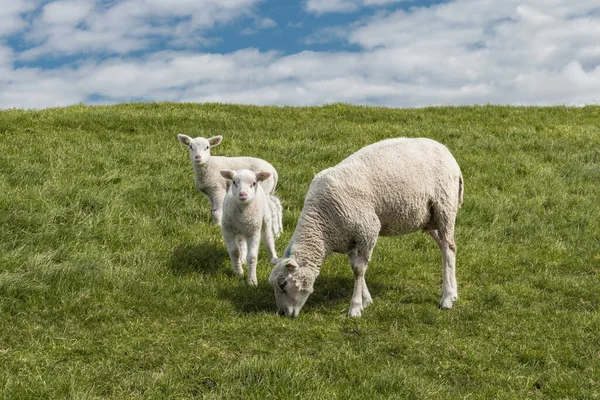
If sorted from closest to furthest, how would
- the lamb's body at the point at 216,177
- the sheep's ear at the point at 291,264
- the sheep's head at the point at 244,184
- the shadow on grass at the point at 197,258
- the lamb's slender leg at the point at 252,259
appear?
the sheep's ear at the point at 291,264 < the sheep's head at the point at 244,184 < the lamb's slender leg at the point at 252,259 < the shadow on grass at the point at 197,258 < the lamb's body at the point at 216,177

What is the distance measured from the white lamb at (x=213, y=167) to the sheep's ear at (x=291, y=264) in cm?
337

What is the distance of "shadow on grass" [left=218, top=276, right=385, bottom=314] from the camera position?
7.79 metres

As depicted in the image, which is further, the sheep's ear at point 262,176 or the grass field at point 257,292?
the sheep's ear at point 262,176

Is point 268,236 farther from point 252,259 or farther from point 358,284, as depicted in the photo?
point 358,284

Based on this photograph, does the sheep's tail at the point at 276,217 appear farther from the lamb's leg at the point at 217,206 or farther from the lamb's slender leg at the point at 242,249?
the lamb's slender leg at the point at 242,249

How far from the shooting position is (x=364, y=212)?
753 cm

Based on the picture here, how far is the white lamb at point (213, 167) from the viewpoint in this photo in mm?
10664

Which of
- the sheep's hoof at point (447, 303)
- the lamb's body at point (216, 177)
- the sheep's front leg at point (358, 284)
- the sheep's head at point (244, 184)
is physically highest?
the sheep's head at point (244, 184)

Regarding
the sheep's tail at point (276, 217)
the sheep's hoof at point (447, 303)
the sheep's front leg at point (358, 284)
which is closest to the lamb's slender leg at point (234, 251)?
the sheep's tail at point (276, 217)

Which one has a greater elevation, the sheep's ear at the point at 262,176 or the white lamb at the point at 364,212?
the sheep's ear at the point at 262,176

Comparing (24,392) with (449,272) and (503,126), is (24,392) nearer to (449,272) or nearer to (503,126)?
(449,272)

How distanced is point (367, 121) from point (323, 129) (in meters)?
2.95

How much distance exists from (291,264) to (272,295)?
3.17 feet

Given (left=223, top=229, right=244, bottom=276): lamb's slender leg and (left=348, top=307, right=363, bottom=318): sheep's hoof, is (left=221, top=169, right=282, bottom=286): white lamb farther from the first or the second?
(left=348, top=307, right=363, bottom=318): sheep's hoof
